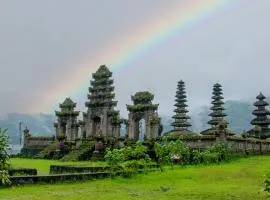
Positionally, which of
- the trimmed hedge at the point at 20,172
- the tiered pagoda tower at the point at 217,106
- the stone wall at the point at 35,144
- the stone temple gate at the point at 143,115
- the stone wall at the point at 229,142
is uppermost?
the tiered pagoda tower at the point at 217,106

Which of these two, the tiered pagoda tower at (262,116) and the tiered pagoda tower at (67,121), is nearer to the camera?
the tiered pagoda tower at (67,121)

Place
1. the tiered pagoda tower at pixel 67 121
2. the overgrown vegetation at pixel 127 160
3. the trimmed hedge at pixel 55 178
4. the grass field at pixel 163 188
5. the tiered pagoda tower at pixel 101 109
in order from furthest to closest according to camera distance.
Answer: the tiered pagoda tower at pixel 67 121, the tiered pagoda tower at pixel 101 109, the overgrown vegetation at pixel 127 160, the trimmed hedge at pixel 55 178, the grass field at pixel 163 188

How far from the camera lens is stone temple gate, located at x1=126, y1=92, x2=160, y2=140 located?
5288 centimetres

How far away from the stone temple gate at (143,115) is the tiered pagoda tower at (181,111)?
725 inches

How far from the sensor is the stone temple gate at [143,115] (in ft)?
173

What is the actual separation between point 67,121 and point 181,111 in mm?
20100

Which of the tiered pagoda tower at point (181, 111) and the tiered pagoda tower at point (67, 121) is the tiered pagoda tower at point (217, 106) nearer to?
the tiered pagoda tower at point (181, 111)

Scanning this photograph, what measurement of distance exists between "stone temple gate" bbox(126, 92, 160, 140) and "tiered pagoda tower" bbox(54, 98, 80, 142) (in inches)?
446

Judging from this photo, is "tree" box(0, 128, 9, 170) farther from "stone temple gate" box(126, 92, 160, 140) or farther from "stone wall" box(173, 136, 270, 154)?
"stone temple gate" box(126, 92, 160, 140)

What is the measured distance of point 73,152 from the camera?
5428 cm

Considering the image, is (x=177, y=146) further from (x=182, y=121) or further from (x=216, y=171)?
(x=182, y=121)

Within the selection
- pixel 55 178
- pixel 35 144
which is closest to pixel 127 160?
pixel 55 178

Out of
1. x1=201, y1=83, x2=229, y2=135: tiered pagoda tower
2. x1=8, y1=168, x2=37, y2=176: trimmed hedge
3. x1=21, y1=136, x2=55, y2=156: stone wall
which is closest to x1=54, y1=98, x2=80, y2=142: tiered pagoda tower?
x1=21, y1=136, x2=55, y2=156: stone wall

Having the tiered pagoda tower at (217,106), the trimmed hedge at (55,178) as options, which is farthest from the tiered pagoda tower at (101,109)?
the trimmed hedge at (55,178)
